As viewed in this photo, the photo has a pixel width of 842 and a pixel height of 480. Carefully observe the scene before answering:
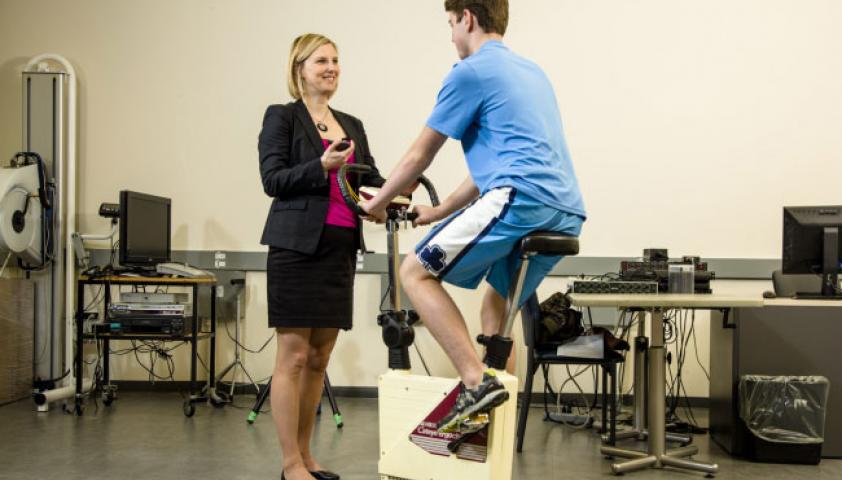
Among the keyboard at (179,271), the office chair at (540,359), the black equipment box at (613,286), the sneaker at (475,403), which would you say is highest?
the black equipment box at (613,286)

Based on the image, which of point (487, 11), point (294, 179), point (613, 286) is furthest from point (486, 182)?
point (613, 286)

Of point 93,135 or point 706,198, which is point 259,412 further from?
point 706,198

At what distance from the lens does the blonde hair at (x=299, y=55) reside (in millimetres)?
2578

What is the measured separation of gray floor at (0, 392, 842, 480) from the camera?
3.00m

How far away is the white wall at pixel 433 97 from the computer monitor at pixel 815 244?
106 cm

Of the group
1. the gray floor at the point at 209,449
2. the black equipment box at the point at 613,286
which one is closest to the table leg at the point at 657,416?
the gray floor at the point at 209,449

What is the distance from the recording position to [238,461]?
3.14 meters

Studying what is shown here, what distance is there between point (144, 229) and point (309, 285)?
239cm

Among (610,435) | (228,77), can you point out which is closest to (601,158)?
(610,435)

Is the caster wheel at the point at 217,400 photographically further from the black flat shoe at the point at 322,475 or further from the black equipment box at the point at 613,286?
the black equipment box at the point at 613,286

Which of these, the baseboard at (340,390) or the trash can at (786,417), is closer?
the trash can at (786,417)

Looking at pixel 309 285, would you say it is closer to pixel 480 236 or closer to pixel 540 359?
pixel 480 236

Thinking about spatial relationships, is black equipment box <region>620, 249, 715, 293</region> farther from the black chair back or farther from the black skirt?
the black skirt

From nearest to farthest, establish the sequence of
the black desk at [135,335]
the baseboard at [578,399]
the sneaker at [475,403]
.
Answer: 1. the sneaker at [475,403]
2. the black desk at [135,335]
3. the baseboard at [578,399]
